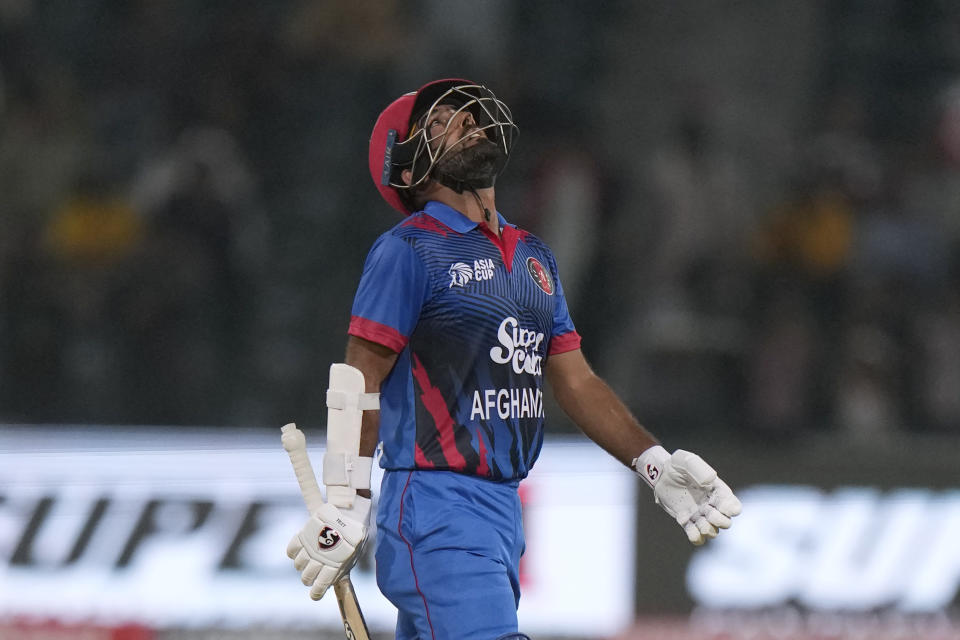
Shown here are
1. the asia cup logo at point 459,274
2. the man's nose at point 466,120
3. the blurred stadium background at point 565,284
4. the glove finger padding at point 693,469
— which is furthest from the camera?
the blurred stadium background at point 565,284

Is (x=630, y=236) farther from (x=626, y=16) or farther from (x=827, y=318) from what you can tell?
(x=626, y=16)

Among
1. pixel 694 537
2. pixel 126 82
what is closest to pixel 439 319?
pixel 694 537

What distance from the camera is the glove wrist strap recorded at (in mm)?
4590

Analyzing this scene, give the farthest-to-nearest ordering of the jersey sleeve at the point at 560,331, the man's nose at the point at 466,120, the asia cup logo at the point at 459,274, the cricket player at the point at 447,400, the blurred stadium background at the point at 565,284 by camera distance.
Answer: the blurred stadium background at the point at 565,284
the jersey sleeve at the point at 560,331
the man's nose at the point at 466,120
the asia cup logo at the point at 459,274
the cricket player at the point at 447,400

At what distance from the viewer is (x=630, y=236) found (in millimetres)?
9938

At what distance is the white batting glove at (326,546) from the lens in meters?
4.05

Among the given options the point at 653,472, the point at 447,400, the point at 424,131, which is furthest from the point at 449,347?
the point at 653,472

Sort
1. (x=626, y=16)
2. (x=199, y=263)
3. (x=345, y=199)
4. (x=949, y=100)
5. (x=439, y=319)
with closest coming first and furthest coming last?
(x=439, y=319)
(x=199, y=263)
(x=345, y=199)
(x=949, y=100)
(x=626, y=16)

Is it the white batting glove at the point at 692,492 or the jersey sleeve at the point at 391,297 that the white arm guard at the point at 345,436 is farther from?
the white batting glove at the point at 692,492

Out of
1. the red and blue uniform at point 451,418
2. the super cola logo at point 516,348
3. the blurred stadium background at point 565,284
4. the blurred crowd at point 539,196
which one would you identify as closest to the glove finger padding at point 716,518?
the red and blue uniform at point 451,418

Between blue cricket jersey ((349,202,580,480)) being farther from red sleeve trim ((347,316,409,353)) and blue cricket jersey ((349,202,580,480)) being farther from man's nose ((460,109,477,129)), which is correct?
man's nose ((460,109,477,129))

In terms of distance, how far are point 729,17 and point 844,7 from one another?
0.89 m

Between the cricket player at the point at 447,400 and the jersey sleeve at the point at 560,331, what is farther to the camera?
the jersey sleeve at the point at 560,331

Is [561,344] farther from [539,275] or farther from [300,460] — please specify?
[300,460]
